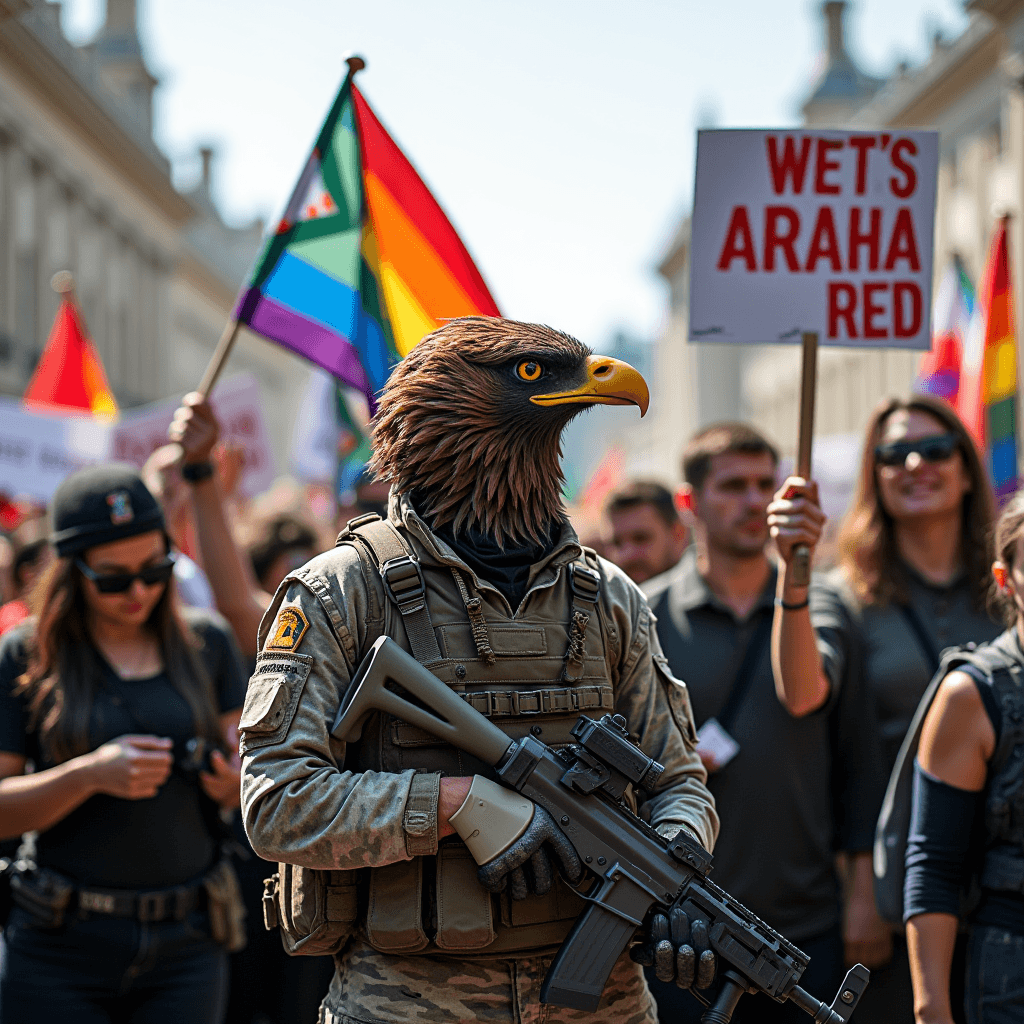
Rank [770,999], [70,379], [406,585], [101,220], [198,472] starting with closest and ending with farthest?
[406,585] < [770,999] < [198,472] < [70,379] < [101,220]

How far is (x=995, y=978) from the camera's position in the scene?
2787mm

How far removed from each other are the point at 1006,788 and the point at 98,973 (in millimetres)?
2225

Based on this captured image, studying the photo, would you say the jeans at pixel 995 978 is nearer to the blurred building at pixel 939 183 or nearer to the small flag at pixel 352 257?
the small flag at pixel 352 257

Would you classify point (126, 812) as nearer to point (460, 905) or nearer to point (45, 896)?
point (45, 896)

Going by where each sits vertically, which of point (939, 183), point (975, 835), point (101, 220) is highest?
point (101, 220)

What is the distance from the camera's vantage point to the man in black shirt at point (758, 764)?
382 cm

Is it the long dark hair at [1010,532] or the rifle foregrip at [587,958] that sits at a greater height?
the long dark hair at [1010,532]

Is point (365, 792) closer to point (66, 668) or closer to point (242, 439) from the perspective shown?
point (66, 668)

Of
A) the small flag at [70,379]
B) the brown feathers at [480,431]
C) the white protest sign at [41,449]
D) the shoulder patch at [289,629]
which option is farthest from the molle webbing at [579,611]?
the small flag at [70,379]

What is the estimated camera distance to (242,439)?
9.38 meters

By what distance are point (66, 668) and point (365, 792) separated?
5.28 ft

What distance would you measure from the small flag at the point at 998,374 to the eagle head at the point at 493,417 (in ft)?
12.8

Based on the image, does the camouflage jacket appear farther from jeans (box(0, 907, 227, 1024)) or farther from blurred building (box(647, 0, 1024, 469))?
blurred building (box(647, 0, 1024, 469))

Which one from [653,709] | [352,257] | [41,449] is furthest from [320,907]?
[41,449]
